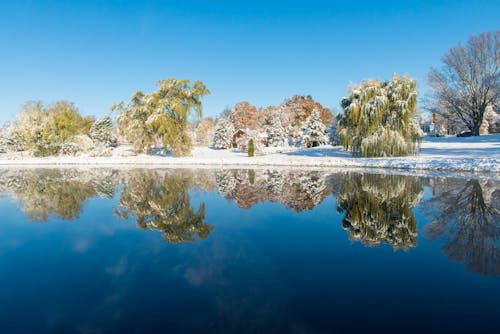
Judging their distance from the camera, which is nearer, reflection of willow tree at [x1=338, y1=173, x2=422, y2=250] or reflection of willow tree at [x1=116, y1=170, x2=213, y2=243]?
reflection of willow tree at [x1=338, y1=173, x2=422, y2=250]

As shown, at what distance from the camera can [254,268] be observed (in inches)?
178

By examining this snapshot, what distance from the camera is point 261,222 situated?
7270 mm

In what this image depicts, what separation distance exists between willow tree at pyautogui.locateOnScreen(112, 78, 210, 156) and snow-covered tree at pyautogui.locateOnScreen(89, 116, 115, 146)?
20.8 metres

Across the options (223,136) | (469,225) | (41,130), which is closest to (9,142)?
(41,130)

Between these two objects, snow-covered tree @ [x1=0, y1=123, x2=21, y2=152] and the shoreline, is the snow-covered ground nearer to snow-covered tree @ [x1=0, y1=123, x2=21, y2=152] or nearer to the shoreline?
the shoreline

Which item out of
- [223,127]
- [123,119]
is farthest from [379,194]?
[223,127]

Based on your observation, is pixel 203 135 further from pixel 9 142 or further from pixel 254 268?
pixel 254 268

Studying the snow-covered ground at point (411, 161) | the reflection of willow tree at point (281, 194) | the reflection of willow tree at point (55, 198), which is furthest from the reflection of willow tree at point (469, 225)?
the reflection of willow tree at point (55, 198)

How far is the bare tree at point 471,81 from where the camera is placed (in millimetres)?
32406

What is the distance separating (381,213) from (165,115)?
95.6 ft

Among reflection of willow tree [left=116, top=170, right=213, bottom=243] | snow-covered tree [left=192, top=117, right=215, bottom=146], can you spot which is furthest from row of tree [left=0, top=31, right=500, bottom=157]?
snow-covered tree [left=192, top=117, right=215, bottom=146]

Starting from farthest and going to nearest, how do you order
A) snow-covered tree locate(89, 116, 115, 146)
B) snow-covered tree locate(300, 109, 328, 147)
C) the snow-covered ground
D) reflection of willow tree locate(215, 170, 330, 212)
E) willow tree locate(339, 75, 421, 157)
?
1. snow-covered tree locate(89, 116, 115, 146)
2. snow-covered tree locate(300, 109, 328, 147)
3. willow tree locate(339, 75, 421, 157)
4. the snow-covered ground
5. reflection of willow tree locate(215, 170, 330, 212)

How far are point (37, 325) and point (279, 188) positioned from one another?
990 centimetres

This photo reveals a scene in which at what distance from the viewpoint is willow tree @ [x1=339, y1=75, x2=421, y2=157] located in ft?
73.6
